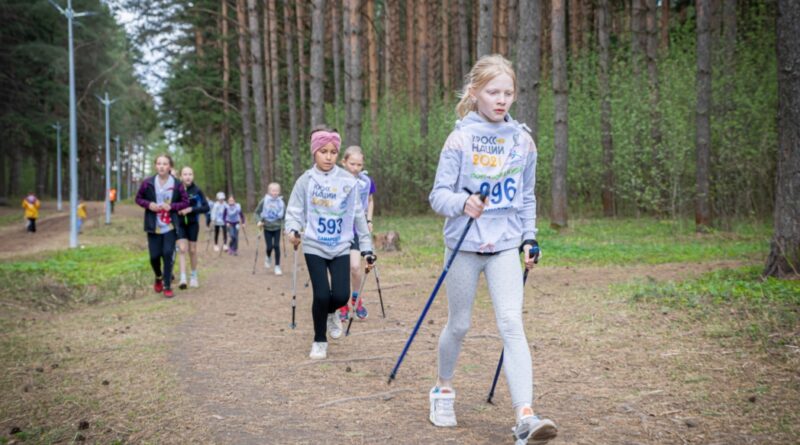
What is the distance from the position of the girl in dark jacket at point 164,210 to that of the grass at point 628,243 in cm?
518

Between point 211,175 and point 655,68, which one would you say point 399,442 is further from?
point 211,175

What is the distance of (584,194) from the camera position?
2520 centimetres

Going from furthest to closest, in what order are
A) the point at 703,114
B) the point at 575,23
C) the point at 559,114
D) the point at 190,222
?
the point at 575,23 < the point at 559,114 < the point at 703,114 < the point at 190,222

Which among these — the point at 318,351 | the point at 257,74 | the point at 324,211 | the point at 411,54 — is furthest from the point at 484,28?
the point at 411,54

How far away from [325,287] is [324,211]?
762mm

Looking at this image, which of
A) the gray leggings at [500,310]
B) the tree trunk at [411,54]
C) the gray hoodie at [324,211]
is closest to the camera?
the gray leggings at [500,310]

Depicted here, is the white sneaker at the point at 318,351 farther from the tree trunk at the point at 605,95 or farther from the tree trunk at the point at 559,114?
the tree trunk at the point at 605,95

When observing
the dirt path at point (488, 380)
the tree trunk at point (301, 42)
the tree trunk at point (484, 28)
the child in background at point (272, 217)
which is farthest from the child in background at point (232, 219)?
the tree trunk at point (301, 42)

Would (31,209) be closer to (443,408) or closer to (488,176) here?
(443,408)

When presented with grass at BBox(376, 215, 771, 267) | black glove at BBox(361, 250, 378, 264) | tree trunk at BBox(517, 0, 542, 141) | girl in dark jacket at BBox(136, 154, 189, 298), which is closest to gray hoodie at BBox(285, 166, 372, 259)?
black glove at BBox(361, 250, 378, 264)

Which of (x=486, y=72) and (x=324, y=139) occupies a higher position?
(x=486, y=72)

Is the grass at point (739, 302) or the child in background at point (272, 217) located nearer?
the grass at point (739, 302)

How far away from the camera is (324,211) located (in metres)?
6.50

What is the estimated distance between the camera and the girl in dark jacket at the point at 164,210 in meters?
10.5
